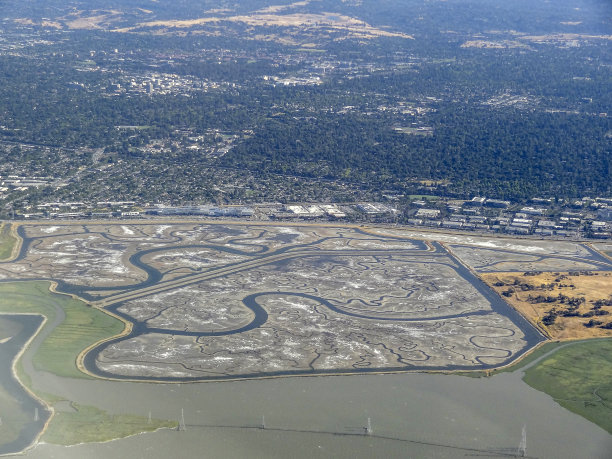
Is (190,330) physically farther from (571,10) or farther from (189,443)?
(571,10)

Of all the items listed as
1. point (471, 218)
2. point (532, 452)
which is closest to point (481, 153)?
point (471, 218)

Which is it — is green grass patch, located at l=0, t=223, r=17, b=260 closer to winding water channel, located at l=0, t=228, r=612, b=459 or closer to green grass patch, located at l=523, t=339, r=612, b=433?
winding water channel, located at l=0, t=228, r=612, b=459

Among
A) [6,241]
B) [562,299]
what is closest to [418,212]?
[562,299]

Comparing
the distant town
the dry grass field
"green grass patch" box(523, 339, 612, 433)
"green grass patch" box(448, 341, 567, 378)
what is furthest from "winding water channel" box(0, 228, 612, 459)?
the distant town

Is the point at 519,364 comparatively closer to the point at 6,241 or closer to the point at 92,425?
the point at 92,425

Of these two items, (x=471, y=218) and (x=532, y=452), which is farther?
(x=471, y=218)

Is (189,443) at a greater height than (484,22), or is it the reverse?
(484,22)
